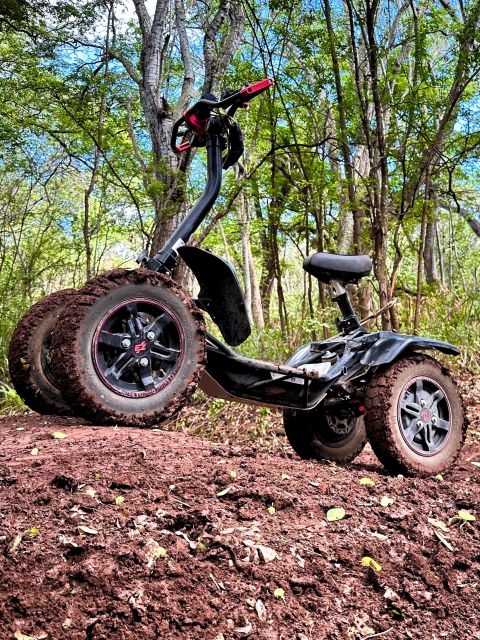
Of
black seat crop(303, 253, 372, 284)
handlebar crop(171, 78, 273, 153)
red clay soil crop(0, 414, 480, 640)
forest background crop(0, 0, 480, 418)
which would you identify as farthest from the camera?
forest background crop(0, 0, 480, 418)

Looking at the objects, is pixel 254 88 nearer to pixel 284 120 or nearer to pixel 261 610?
pixel 261 610

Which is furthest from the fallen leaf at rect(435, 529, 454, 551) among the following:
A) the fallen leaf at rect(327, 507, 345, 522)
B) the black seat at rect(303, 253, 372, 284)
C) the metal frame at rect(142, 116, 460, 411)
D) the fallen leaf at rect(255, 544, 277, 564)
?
the black seat at rect(303, 253, 372, 284)

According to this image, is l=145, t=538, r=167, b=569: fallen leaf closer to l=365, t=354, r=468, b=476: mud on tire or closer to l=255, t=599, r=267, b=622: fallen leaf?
l=255, t=599, r=267, b=622: fallen leaf

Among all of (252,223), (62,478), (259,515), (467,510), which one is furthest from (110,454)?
(252,223)

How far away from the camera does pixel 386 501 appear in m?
2.39

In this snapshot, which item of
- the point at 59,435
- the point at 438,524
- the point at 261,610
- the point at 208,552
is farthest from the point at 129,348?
the point at 438,524

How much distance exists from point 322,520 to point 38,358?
1.88 meters

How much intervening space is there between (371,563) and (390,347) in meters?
1.67

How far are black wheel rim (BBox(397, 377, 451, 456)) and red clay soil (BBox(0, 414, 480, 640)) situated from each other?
2.43 feet

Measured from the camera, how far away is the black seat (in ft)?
11.9

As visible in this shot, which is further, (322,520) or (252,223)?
(252,223)

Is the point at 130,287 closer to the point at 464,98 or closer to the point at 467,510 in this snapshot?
the point at 467,510

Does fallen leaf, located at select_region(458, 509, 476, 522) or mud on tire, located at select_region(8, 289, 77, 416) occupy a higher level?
Result: mud on tire, located at select_region(8, 289, 77, 416)

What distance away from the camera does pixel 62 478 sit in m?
2.00
